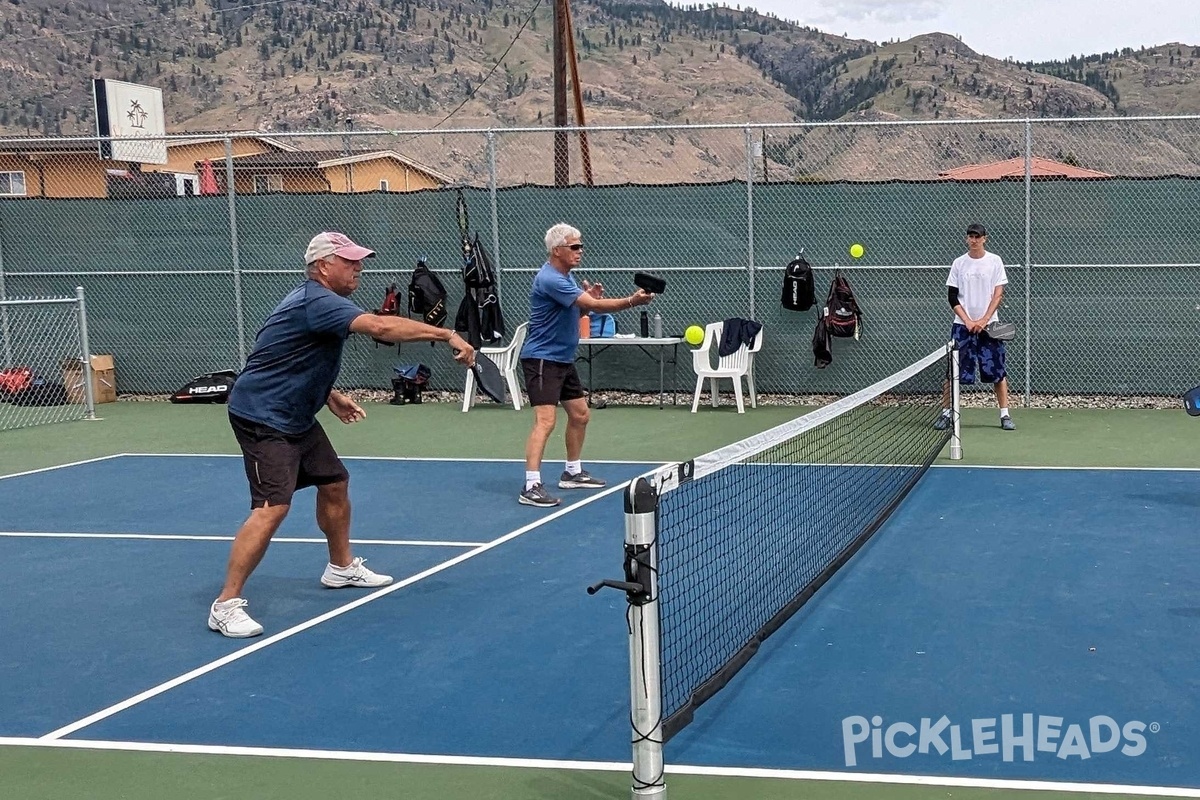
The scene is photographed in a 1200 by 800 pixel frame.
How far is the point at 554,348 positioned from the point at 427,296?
609 centimetres

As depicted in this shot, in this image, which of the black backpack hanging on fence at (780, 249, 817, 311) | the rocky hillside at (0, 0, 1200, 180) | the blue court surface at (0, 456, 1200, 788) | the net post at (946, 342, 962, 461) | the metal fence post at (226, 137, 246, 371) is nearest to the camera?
the blue court surface at (0, 456, 1200, 788)

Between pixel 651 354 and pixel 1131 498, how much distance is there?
6.89 metres

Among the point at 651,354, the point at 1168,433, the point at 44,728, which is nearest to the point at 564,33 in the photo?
the point at 651,354

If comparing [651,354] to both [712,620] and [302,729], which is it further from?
[302,729]

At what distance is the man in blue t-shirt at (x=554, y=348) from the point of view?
8.70 metres

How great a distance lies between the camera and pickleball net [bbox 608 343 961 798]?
3826 millimetres

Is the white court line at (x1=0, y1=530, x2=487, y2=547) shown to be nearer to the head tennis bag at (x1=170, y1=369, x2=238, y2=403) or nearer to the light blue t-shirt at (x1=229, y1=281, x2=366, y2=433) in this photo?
the light blue t-shirt at (x1=229, y1=281, x2=366, y2=433)

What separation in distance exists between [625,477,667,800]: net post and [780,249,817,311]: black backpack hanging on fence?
34.2 ft

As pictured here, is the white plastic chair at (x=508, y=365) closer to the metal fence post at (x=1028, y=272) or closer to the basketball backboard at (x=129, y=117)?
the metal fence post at (x=1028, y=272)

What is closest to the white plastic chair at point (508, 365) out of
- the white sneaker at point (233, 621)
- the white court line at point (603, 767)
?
the white sneaker at point (233, 621)

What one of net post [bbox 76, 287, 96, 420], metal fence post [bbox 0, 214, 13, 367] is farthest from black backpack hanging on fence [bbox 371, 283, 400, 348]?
metal fence post [bbox 0, 214, 13, 367]

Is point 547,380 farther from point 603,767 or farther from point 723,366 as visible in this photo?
point 723,366

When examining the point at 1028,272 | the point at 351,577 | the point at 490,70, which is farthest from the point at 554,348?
the point at 490,70

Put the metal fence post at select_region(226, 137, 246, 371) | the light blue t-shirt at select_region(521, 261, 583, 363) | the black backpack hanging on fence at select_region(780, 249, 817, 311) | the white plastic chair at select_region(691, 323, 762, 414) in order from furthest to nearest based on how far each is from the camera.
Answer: the metal fence post at select_region(226, 137, 246, 371), the black backpack hanging on fence at select_region(780, 249, 817, 311), the white plastic chair at select_region(691, 323, 762, 414), the light blue t-shirt at select_region(521, 261, 583, 363)
